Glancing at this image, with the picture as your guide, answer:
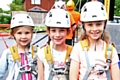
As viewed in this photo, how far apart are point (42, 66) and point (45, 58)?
4.7 inches

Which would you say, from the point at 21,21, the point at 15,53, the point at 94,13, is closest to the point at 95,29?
the point at 94,13

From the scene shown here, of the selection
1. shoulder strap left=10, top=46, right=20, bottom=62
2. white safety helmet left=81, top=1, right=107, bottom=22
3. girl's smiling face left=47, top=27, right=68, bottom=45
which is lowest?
shoulder strap left=10, top=46, right=20, bottom=62

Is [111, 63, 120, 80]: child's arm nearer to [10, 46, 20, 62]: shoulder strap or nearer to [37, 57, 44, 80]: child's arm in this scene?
[37, 57, 44, 80]: child's arm

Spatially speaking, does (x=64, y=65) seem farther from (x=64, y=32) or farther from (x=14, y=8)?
(x=14, y=8)

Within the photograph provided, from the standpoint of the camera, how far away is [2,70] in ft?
13.4

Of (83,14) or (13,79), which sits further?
(13,79)

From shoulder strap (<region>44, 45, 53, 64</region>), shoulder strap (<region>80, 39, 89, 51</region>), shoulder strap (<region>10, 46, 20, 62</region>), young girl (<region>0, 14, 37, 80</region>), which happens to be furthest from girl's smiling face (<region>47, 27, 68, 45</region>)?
shoulder strap (<region>10, 46, 20, 62</region>)

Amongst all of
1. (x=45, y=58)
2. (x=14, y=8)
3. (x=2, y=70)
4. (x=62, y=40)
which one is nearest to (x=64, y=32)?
(x=62, y=40)

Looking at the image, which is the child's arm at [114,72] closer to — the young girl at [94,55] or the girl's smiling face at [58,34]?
the young girl at [94,55]

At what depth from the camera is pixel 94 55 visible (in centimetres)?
361

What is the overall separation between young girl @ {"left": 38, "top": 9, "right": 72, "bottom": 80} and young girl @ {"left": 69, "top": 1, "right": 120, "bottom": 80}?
0.15 metres

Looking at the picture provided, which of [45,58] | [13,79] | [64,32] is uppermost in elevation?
[64,32]

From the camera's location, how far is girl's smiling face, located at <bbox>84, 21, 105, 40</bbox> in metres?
3.61

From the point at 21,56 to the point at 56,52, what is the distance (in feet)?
1.50
